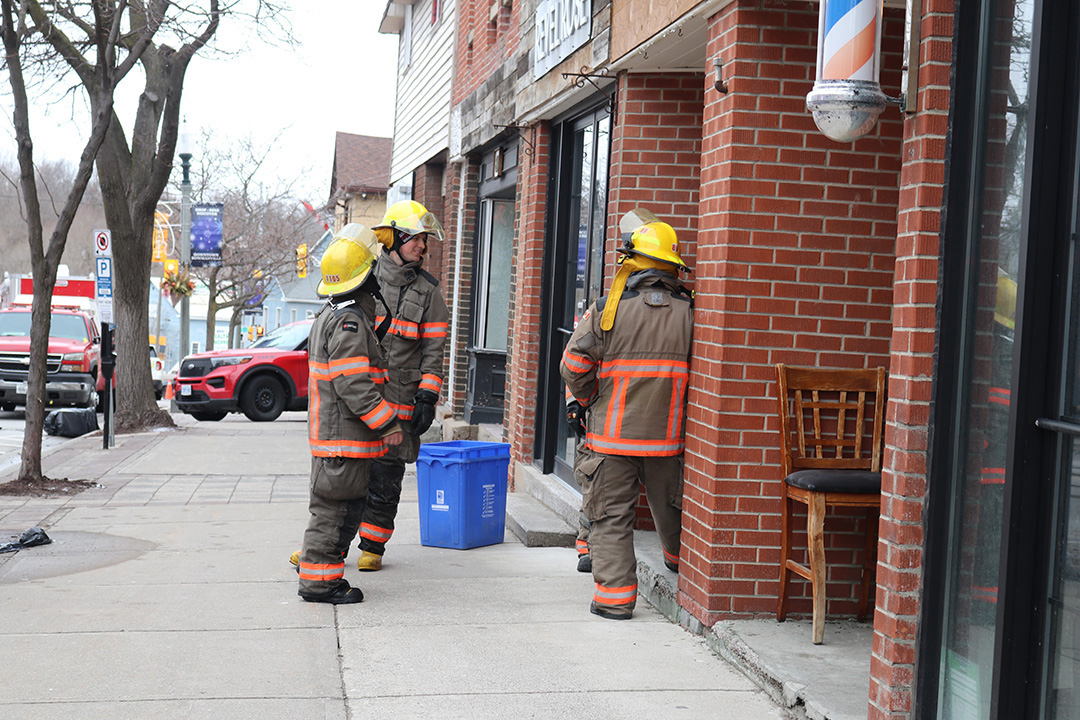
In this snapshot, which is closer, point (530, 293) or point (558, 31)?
point (558, 31)

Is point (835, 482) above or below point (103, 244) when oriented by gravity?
below

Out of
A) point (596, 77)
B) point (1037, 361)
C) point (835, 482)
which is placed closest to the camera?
point (1037, 361)

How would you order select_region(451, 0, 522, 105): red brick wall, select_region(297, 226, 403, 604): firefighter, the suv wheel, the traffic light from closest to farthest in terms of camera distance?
select_region(297, 226, 403, 604): firefighter → select_region(451, 0, 522, 105): red brick wall → the suv wheel → the traffic light

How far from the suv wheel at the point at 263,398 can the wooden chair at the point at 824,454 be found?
1343 cm

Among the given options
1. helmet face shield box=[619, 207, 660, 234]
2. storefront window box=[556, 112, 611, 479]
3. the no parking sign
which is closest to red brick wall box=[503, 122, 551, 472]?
storefront window box=[556, 112, 611, 479]

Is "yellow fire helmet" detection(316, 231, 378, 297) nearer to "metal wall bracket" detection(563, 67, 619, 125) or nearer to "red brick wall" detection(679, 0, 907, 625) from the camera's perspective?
"red brick wall" detection(679, 0, 907, 625)

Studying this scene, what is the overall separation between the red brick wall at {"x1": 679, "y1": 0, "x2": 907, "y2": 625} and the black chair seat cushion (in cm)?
42

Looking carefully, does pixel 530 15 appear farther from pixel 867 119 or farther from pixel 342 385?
pixel 867 119

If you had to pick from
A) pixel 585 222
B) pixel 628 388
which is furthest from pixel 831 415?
pixel 585 222

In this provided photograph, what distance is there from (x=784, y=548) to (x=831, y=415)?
0.72 m

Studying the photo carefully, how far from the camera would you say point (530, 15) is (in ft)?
31.1

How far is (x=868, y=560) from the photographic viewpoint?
16.9 ft

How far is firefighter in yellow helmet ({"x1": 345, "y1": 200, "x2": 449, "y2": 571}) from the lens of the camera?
6.57m

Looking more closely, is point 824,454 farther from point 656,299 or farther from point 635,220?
point 635,220
